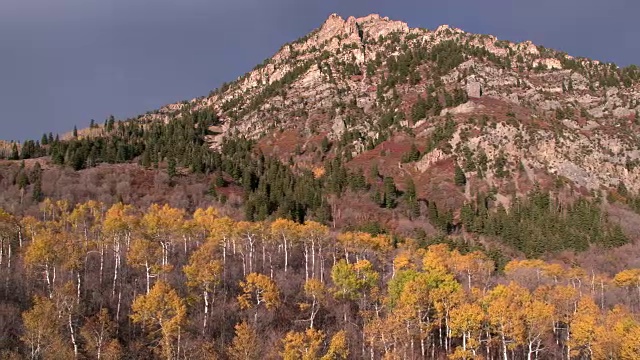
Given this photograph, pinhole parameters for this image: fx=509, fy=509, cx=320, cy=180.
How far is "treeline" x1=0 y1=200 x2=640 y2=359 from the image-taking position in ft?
173

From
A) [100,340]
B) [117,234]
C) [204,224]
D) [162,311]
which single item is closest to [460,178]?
[204,224]

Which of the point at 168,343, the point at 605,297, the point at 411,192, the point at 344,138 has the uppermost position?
the point at 344,138

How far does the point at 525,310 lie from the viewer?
57.8 meters

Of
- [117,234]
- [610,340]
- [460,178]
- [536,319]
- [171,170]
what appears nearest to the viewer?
[610,340]

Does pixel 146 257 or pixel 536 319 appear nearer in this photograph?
pixel 536 319

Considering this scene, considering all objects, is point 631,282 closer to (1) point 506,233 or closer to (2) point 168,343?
(1) point 506,233

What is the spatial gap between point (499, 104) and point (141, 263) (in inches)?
6127

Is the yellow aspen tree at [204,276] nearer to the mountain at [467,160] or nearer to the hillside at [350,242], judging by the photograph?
the hillside at [350,242]

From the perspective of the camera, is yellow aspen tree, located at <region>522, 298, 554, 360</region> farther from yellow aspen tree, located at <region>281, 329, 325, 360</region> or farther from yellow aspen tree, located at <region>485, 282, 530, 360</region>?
yellow aspen tree, located at <region>281, 329, 325, 360</region>

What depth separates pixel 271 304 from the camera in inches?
2630

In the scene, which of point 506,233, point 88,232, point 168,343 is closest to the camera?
point 168,343

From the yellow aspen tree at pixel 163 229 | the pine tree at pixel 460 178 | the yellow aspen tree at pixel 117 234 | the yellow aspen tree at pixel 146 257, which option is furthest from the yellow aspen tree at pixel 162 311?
the pine tree at pixel 460 178

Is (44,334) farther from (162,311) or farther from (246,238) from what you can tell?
(246,238)

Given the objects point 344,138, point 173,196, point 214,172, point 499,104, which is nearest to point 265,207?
point 173,196
